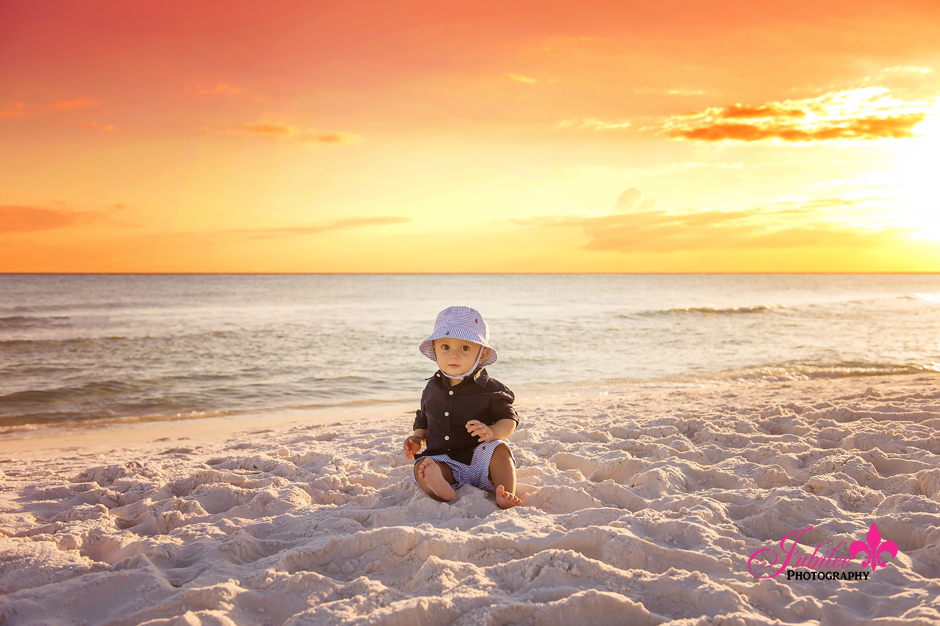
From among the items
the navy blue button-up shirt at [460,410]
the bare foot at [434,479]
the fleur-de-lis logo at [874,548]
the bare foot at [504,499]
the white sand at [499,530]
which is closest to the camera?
the white sand at [499,530]

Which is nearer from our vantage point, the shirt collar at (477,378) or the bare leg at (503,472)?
the bare leg at (503,472)

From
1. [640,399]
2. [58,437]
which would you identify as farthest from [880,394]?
[58,437]

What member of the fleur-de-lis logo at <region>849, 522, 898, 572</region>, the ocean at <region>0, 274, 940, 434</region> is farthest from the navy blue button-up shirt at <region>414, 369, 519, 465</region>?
the ocean at <region>0, 274, 940, 434</region>

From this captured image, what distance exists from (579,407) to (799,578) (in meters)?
4.68

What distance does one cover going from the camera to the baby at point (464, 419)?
11.4ft

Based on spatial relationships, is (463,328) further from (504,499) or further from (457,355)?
(504,499)

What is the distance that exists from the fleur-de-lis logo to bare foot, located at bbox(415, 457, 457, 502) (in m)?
2.30

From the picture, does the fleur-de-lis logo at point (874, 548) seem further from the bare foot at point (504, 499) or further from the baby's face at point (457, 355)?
the baby's face at point (457, 355)

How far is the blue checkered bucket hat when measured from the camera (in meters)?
3.47

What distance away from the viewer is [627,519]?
3039 mm

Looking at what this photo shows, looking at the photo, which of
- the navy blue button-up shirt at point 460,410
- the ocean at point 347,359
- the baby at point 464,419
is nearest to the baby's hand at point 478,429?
the baby at point 464,419

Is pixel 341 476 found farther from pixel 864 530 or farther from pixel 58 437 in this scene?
pixel 58 437

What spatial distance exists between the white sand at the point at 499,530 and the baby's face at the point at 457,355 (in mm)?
879

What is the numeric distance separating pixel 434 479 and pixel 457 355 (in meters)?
0.86
